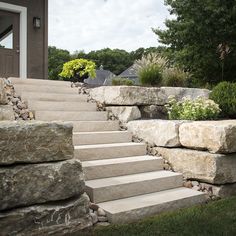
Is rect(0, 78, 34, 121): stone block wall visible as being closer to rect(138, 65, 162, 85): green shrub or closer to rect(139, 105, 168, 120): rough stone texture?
rect(139, 105, 168, 120): rough stone texture

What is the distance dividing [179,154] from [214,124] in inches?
26.5

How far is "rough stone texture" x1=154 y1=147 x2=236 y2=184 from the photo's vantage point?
4.16 meters

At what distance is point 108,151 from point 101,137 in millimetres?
391

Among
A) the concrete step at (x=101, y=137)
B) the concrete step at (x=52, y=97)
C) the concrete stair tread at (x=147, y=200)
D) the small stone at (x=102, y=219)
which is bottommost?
the small stone at (x=102, y=219)

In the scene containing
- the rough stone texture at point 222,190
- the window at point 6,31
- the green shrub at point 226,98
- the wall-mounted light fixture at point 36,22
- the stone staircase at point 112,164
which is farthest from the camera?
the wall-mounted light fixture at point 36,22

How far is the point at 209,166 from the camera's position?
4.19 m

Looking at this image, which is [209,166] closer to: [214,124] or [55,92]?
[214,124]

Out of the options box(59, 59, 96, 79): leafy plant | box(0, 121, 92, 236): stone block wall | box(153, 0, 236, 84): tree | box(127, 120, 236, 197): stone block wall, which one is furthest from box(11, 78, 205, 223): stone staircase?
box(153, 0, 236, 84): tree

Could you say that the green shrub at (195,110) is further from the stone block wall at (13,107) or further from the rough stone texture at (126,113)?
the stone block wall at (13,107)

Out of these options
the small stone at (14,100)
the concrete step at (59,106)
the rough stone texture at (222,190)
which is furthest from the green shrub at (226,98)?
the small stone at (14,100)

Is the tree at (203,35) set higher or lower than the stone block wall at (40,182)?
higher

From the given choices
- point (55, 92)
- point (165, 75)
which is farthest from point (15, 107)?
point (165, 75)

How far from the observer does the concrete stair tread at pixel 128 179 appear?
376cm

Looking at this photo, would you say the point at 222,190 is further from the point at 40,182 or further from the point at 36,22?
the point at 36,22
